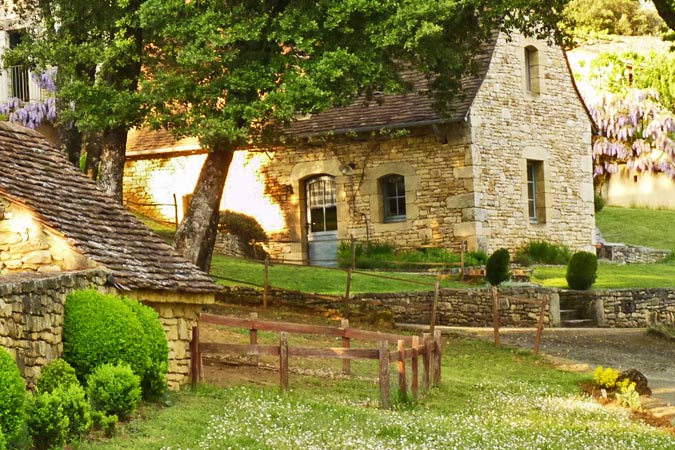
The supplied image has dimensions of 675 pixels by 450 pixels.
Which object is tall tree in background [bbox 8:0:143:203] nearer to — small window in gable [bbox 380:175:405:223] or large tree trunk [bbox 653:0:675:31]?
small window in gable [bbox 380:175:405:223]

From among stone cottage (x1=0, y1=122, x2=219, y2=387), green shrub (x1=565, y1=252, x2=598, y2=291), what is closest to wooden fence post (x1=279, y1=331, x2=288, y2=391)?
stone cottage (x1=0, y1=122, x2=219, y2=387)

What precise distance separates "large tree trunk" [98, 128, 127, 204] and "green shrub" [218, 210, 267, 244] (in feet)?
28.9

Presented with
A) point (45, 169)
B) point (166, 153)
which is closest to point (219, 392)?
point (45, 169)

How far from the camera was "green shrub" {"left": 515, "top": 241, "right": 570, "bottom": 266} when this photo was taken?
31484 mm

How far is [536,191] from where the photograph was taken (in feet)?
108

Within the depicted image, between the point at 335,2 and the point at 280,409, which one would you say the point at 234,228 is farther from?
the point at 280,409

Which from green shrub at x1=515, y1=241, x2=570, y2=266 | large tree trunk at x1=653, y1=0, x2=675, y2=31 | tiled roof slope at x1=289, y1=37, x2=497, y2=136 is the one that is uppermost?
large tree trunk at x1=653, y1=0, x2=675, y2=31

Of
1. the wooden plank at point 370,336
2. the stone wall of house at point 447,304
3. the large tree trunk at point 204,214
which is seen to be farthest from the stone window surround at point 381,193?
the wooden plank at point 370,336

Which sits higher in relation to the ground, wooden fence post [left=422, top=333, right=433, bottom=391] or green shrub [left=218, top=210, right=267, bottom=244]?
green shrub [left=218, top=210, right=267, bottom=244]

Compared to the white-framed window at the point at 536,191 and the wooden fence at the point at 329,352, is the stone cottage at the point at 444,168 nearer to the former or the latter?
the white-framed window at the point at 536,191

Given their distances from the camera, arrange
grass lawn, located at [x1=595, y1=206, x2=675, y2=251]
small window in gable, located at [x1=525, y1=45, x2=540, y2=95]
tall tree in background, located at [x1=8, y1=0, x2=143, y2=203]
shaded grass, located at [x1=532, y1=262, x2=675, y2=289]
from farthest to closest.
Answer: grass lawn, located at [x1=595, y1=206, x2=675, y2=251] < small window in gable, located at [x1=525, y1=45, x2=540, y2=95] < shaded grass, located at [x1=532, y1=262, x2=675, y2=289] < tall tree in background, located at [x1=8, y1=0, x2=143, y2=203]

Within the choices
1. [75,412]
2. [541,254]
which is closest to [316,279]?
[541,254]

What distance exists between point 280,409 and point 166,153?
69.8 feet

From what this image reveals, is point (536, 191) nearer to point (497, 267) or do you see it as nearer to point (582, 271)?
point (582, 271)
